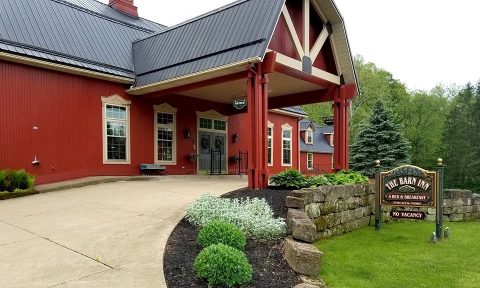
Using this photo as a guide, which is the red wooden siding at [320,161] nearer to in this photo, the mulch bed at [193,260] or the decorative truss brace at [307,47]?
the decorative truss brace at [307,47]

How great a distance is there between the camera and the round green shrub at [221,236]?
4540 millimetres

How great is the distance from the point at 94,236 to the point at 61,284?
1.62 m

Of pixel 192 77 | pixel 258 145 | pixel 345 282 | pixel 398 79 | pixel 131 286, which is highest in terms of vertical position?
pixel 398 79

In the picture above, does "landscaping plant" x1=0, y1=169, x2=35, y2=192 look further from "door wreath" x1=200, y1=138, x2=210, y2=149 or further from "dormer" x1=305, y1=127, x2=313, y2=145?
"dormer" x1=305, y1=127, x2=313, y2=145

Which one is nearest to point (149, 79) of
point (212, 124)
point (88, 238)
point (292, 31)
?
point (212, 124)

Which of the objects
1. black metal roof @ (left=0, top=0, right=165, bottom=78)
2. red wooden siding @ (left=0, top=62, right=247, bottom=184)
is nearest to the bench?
red wooden siding @ (left=0, top=62, right=247, bottom=184)

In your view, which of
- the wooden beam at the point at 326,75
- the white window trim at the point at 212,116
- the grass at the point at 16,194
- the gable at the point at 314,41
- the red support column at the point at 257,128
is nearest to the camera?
the grass at the point at 16,194

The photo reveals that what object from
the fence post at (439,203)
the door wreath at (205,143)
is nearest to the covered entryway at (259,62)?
the door wreath at (205,143)

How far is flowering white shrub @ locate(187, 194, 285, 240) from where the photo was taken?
5375 millimetres

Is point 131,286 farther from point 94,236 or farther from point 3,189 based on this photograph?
point 3,189

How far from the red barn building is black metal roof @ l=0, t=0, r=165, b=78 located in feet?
0.12

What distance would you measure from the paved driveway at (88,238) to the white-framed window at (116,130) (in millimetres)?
3610

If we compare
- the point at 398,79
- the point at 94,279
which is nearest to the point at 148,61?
the point at 94,279

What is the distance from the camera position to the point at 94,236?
5.18 metres
